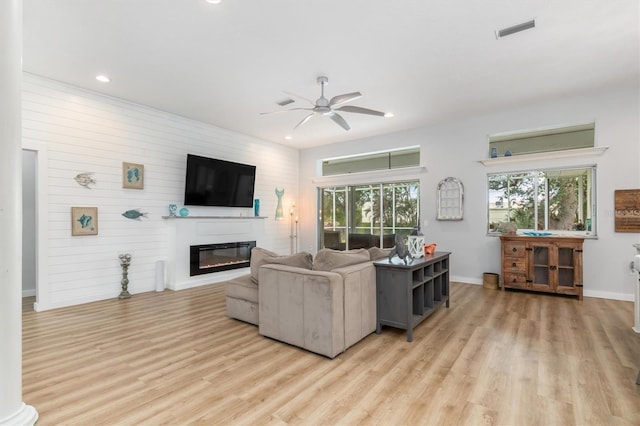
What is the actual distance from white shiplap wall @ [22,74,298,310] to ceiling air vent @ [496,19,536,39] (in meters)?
5.27

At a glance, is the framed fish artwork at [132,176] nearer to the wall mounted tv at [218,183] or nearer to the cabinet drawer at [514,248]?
the wall mounted tv at [218,183]

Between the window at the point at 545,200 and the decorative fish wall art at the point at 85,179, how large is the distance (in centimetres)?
678

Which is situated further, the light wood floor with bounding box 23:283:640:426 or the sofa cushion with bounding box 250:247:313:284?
the sofa cushion with bounding box 250:247:313:284

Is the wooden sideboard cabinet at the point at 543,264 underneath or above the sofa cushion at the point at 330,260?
underneath

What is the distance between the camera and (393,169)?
716 cm

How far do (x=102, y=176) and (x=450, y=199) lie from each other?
616cm

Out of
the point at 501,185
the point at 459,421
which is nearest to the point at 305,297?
the point at 459,421

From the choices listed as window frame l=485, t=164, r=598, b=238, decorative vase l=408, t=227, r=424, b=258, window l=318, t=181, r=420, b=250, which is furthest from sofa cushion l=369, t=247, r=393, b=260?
window l=318, t=181, r=420, b=250

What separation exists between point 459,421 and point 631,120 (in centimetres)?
548

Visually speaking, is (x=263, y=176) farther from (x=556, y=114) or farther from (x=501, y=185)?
(x=556, y=114)

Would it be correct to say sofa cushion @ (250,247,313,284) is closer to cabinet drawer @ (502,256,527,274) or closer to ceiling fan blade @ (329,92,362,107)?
ceiling fan blade @ (329,92,362,107)

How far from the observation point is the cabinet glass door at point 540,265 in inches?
205

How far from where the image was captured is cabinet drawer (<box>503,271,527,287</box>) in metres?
5.29

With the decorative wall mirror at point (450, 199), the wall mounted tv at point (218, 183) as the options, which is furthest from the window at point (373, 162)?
the wall mounted tv at point (218, 183)
